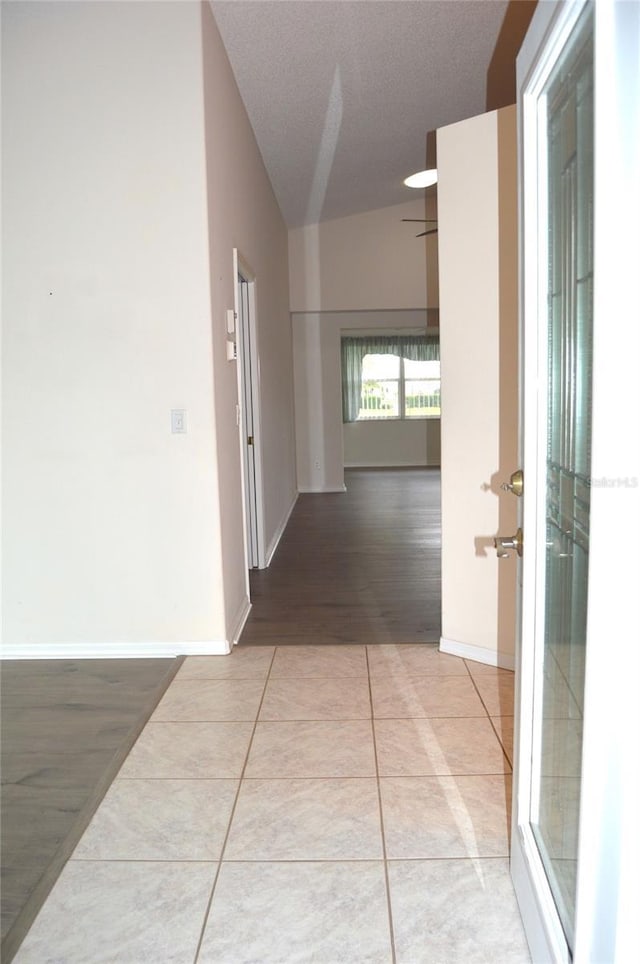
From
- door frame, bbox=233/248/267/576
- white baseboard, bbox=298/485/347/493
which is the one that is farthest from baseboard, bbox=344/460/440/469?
door frame, bbox=233/248/267/576

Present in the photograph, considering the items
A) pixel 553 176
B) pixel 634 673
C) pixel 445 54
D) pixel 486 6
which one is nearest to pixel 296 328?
pixel 445 54

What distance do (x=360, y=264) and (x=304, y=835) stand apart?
21.8ft

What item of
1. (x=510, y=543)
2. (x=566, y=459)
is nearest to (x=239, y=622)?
(x=510, y=543)

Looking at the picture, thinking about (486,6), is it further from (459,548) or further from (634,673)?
(634,673)

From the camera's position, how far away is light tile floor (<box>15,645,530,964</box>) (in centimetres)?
162

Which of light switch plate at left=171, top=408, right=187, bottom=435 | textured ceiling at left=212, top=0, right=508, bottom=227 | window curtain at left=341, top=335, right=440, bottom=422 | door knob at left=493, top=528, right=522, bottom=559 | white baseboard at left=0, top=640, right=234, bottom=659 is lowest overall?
white baseboard at left=0, top=640, right=234, bottom=659

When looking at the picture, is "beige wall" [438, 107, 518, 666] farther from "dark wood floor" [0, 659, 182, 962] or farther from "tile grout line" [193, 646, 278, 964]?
"dark wood floor" [0, 659, 182, 962]

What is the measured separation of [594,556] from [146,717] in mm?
2089

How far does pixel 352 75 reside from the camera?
404cm

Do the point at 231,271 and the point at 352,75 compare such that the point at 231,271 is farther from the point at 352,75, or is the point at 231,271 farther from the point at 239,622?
the point at 239,622

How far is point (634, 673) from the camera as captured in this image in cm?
103

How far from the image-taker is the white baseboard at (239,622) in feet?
11.3

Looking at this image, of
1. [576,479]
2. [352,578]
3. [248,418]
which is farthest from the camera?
[248,418]

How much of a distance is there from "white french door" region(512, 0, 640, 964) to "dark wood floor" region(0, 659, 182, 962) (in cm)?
121
